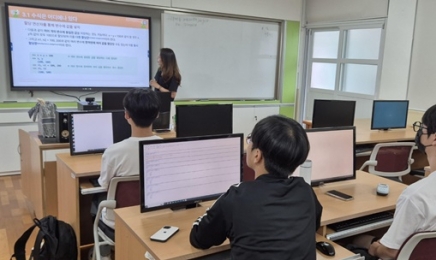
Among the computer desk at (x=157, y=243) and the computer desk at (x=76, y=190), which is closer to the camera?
the computer desk at (x=157, y=243)

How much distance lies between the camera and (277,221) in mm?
1257

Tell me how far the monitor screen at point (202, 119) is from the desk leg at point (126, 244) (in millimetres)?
1160

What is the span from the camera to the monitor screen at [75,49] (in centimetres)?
455

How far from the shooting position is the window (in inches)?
222

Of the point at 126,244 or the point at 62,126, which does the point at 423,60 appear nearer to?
the point at 62,126

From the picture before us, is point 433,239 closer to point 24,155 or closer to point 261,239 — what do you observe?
point 261,239

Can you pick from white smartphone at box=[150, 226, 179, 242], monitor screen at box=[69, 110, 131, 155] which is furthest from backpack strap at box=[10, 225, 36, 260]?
white smartphone at box=[150, 226, 179, 242]

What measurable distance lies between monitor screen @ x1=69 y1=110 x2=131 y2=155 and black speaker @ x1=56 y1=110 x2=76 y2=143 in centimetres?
30

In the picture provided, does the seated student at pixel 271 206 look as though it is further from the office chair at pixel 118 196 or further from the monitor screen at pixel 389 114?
the monitor screen at pixel 389 114

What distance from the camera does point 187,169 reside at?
1.82 metres

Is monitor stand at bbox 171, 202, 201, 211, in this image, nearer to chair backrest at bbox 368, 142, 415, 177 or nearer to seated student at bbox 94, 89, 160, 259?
seated student at bbox 94, 89, 160, 259

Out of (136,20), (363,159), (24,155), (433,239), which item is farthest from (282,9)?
(433,239)

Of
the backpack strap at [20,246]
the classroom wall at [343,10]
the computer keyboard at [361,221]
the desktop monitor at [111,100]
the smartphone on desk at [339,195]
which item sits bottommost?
the backpack strap at [20,246]

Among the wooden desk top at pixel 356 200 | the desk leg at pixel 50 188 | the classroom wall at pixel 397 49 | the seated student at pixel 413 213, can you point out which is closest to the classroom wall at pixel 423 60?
the classroom wall at pixel 397 49
